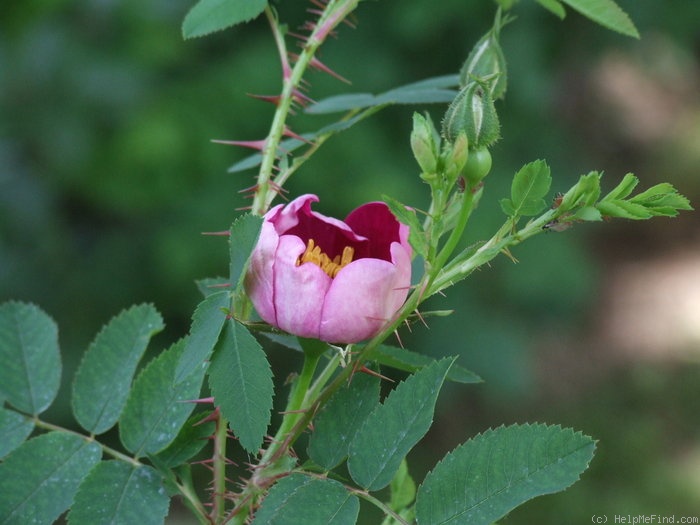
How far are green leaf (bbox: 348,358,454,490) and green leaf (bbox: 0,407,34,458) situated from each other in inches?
8.6

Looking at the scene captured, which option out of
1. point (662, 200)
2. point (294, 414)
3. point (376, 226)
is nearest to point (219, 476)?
point (294, 414)

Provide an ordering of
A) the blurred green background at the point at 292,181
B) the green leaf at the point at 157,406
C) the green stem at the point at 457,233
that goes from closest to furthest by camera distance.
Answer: the green stem at the point at 457,233 < the green leaf at the point at 157,406 < the blurred green background at the point at 292,181

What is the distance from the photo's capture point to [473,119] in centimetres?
44

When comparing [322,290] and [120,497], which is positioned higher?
[322,290]

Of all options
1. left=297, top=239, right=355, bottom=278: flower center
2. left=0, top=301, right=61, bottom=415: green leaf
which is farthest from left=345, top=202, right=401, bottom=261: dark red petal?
left=0, top=301, right=61, bottom=415: green leaf

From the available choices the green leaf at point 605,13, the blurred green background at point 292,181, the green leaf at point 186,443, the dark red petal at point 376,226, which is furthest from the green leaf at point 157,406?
the blurred green background at point 292,181

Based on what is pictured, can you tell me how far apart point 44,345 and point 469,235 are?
6.16ft

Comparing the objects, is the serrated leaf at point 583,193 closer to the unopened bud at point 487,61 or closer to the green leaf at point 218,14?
the unopened bud at point 487,61

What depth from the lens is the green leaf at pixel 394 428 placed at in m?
0.47

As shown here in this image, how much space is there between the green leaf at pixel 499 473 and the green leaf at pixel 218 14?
29 cm

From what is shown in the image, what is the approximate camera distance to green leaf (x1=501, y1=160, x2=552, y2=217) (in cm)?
47

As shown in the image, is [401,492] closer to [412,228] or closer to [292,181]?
[412,228]

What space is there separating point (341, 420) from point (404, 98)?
0.24 metres

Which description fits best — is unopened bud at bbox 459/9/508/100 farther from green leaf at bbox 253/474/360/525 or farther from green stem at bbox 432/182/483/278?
green leaf at bbox 253/474/360/525
